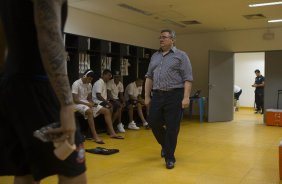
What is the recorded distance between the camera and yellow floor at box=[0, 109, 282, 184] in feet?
11.1

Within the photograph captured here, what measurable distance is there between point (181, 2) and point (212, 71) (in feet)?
10.2

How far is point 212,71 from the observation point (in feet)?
29.4

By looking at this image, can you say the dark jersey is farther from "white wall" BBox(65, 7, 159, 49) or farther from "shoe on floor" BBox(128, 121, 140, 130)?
"shoe on floor" BBox(128, 121, 140, 130)

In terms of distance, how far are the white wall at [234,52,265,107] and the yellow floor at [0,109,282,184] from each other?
6.81m

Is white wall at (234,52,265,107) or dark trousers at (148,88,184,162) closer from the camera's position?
dark trousers at (148,88,184,162)

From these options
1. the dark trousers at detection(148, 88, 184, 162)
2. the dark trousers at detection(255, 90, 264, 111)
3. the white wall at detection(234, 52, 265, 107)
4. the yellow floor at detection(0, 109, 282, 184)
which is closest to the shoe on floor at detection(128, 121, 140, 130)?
the yellow floor at detection(0, 109, 282, 184)

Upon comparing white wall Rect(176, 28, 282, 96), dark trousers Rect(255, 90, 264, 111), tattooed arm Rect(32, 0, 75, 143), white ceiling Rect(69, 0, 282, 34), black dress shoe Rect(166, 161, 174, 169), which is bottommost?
black dress shoe Rect(166, 161, 174, 169)

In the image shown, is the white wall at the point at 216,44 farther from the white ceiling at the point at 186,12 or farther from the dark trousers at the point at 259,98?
the dark trousers at the point at 259,98

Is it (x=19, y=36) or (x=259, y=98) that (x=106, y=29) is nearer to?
(x=259, y=98)

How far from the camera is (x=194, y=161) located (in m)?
4.20

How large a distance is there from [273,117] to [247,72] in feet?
17.6

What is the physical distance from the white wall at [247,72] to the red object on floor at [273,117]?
5.00 metres

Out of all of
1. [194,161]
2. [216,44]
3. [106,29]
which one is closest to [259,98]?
[216,44]

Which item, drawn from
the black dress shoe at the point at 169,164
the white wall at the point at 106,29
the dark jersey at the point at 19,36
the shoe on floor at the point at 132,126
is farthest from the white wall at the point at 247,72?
the dark jersey at the point at 19,36
